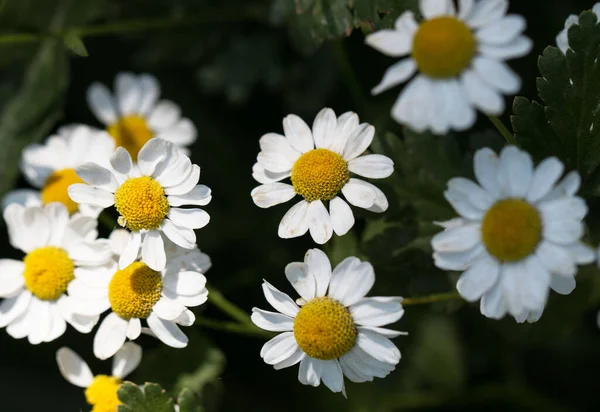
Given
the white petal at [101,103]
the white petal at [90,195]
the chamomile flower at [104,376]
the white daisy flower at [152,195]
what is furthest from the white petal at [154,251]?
the white petal at [101,103]

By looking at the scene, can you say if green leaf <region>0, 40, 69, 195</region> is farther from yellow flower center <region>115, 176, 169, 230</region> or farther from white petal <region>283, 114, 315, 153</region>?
white petal <region>283, 114, 315, 153</region>

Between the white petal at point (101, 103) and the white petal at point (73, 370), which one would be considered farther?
the white petal at point (101, 103)

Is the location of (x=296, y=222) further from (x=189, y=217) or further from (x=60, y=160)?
(x=60, y=160)

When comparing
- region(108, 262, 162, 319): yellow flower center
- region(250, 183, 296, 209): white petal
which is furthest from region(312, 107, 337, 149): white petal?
region(108, 262, 162, 319): yellow flower center

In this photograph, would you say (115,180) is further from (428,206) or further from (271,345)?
(428,206)

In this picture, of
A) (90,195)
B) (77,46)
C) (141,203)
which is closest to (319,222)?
(141,203)

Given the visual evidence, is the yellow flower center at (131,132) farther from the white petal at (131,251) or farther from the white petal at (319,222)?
the white petal at (319,222)
